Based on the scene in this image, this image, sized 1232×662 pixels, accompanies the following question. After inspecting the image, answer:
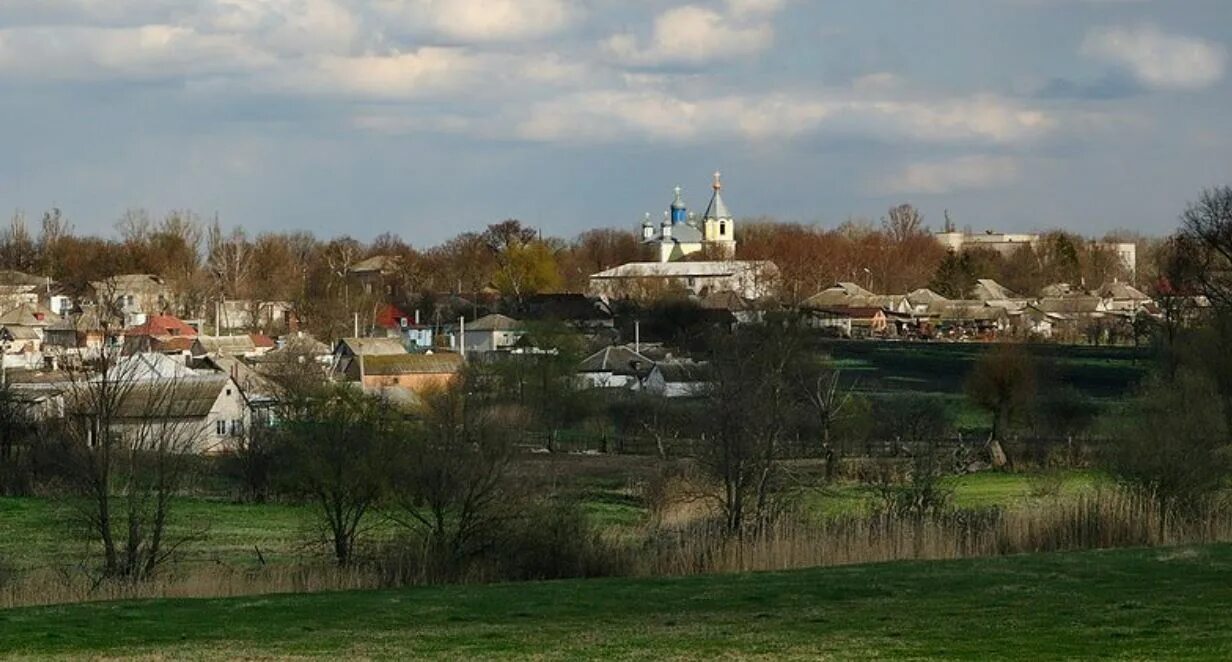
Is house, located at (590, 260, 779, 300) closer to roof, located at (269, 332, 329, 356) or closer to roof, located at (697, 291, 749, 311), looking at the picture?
roof, located at (697, 291, 749, 311)

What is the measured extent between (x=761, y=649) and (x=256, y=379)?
51.0 metres

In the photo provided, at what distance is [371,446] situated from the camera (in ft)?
97.6

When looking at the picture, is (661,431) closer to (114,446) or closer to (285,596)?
(114,446)

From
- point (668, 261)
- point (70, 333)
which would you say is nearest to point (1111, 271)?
point (668, 261)

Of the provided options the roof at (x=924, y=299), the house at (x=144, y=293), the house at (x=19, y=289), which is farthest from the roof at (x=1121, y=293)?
the house at (x=19, y=289)

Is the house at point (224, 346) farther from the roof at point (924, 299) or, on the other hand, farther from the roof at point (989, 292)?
the roof at point (989, 292)

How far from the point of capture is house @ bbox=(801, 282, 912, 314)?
131 m

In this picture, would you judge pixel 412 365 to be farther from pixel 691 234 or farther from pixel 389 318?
pixel 691 234

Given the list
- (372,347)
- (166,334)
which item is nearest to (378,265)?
(166,334)

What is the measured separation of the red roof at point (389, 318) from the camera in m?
110

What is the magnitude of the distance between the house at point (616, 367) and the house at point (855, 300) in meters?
48.9

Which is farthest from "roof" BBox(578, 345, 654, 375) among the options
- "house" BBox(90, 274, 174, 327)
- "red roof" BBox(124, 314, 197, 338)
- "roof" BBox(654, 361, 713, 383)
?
"house" BBox(90, 274, 174, 327)

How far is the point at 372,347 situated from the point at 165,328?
2073 cm

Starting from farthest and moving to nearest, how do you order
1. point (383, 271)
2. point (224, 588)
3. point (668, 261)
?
point (668, 261) → point (383, 271) → point (224, 588)
